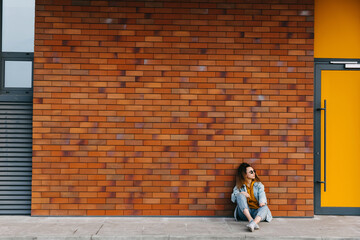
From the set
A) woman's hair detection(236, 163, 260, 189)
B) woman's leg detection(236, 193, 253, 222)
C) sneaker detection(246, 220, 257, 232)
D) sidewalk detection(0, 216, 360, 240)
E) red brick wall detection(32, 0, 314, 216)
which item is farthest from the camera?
red brick wall detection(32, 0, 314, 216)

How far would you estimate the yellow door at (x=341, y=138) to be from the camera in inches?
235

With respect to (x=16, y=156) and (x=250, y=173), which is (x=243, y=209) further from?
(x=16, y=156)

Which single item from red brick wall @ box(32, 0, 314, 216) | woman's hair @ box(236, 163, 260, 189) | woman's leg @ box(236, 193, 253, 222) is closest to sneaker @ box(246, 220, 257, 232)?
woman's leg @ box(236, 193, 253, 222)

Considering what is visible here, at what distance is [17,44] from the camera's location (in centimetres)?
597

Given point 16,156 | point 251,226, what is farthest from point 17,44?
point 251,226

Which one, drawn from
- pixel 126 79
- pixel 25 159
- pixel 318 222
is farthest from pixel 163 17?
pixel 318 222

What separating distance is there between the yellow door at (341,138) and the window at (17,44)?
485cm

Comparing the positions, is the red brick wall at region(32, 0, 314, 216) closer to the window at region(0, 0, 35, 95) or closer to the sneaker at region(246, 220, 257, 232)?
the window at region(0, 0, 35, 95)

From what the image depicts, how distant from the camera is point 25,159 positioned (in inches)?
229

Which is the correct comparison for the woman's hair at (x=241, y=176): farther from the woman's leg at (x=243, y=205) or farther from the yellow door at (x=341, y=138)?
the yellow door at (x=341, y=138)

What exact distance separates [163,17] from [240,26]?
1231 millimetres

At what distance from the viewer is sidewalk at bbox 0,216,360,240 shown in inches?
184

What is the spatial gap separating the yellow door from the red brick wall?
0.43 metres

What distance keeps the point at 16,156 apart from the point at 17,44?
183 centimetres
